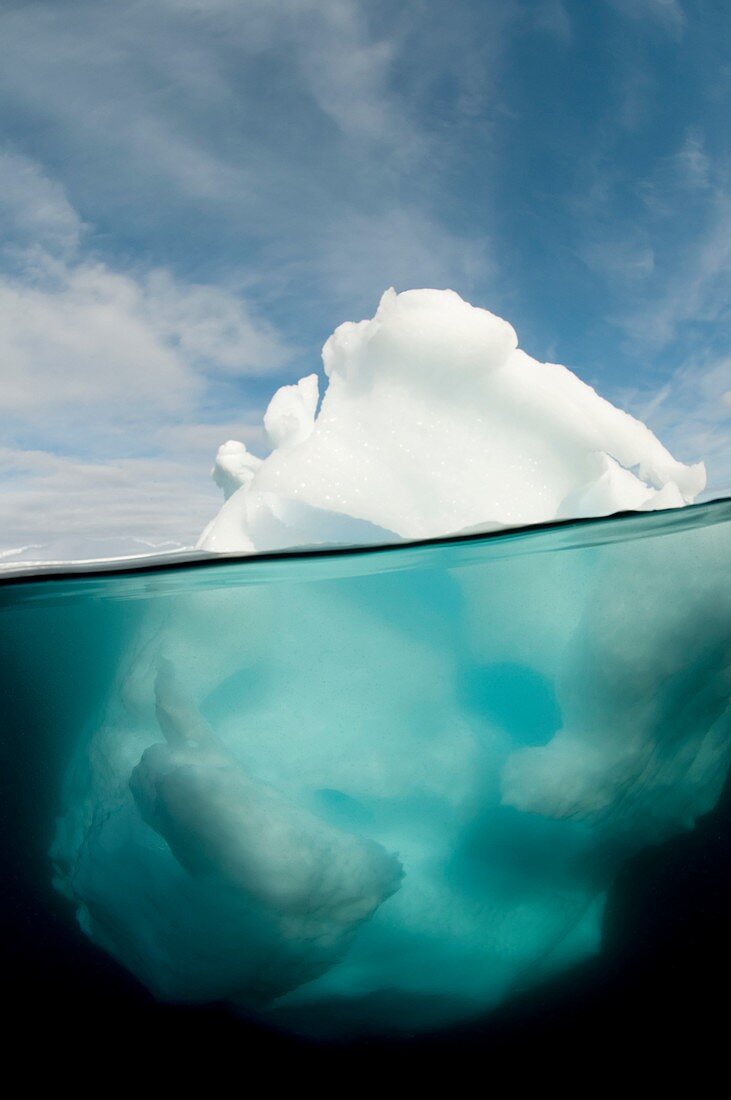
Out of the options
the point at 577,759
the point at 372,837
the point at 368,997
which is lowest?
the point at 368,997

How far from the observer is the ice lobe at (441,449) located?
4098 millimetres

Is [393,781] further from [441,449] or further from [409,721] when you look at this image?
[441,449]

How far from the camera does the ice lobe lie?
4.10 m

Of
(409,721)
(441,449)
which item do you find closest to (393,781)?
(409,721)

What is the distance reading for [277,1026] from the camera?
11.7 ft

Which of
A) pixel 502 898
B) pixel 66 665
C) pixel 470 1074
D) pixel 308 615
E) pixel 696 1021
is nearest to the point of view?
pixel 470 1074

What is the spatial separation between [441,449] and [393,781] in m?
2.34

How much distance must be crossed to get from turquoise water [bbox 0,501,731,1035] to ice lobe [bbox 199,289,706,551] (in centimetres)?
52

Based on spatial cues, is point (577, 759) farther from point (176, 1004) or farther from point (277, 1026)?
point (176, 1004)

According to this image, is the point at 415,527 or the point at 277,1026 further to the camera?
the point at 415,527

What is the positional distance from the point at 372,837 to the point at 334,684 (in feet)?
3.20

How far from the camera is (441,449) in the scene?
14.0 ft

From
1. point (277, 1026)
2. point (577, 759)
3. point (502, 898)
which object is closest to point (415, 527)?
point (577, 759)

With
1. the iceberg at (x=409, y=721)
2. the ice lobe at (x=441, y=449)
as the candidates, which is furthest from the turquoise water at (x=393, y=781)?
the ice lobe at (x=441, y=449)
